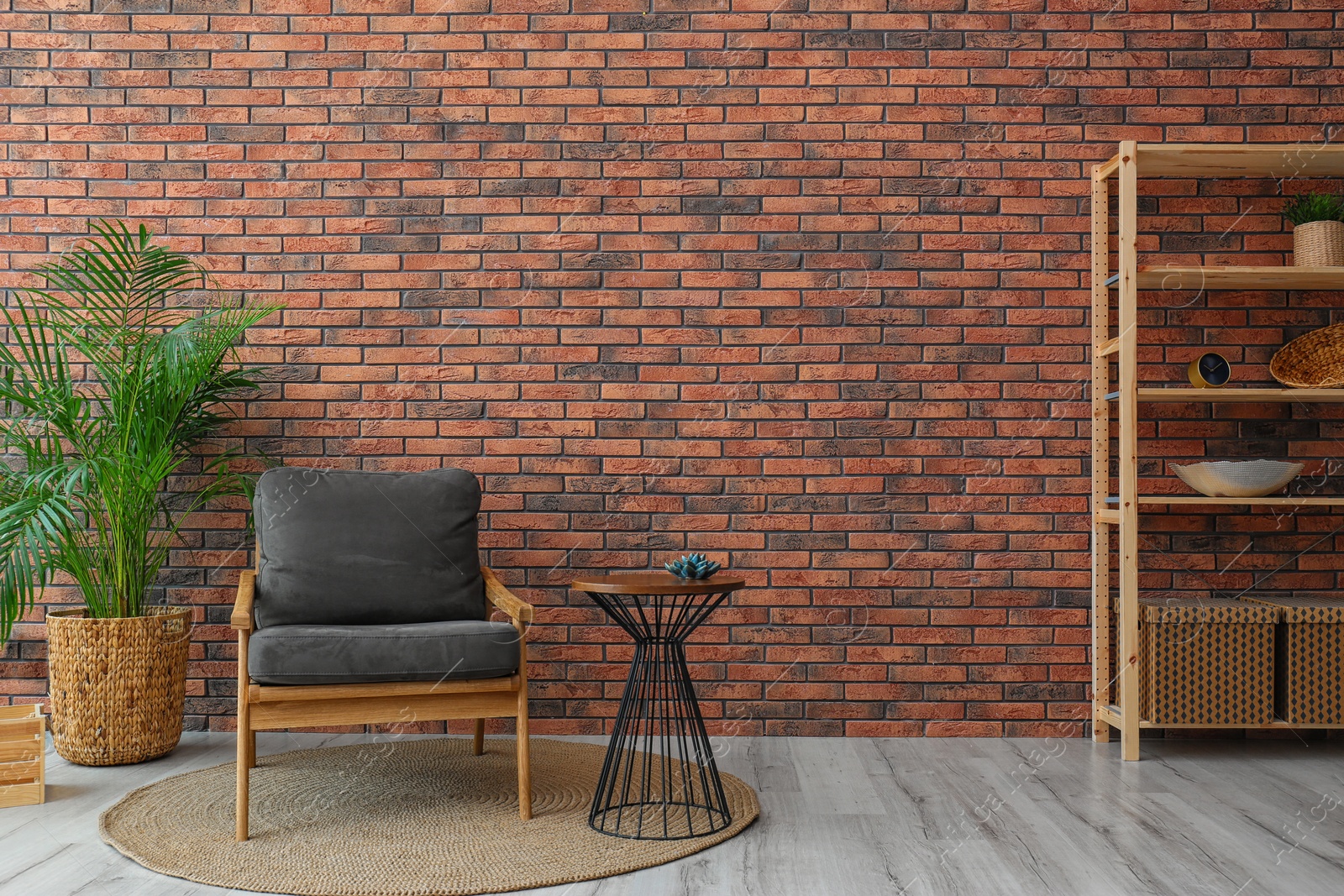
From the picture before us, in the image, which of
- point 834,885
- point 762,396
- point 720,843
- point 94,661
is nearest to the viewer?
point 834,885

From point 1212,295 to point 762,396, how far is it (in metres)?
1.60

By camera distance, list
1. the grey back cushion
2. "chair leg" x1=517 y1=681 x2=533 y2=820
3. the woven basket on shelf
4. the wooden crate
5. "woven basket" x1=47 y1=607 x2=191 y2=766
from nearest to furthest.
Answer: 1. "chair leg" x1=517 y1=681 x2=533 y2=820
2. the wooden crate
3. the grey back cushion
4. "woven basket" x1=47 y1=607 x2=191 y2=766
5. the woven basket on shelf

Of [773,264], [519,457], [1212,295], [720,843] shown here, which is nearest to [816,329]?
[773,264]

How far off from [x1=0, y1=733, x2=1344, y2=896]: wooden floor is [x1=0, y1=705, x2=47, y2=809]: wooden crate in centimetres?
6

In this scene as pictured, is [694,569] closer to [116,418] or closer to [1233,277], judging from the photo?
[116,418]

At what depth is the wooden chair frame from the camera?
2363 millimetres

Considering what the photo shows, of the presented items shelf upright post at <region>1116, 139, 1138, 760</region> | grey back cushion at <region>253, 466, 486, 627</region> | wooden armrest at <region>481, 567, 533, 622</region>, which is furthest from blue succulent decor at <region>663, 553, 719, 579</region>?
shelf upright post at <region>1116, 139, 1138, 760</region>

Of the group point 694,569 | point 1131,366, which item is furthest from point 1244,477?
point 694,569

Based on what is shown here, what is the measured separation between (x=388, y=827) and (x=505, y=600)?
0.63 meters

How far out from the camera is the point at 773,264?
341cm

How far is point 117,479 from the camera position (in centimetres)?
296

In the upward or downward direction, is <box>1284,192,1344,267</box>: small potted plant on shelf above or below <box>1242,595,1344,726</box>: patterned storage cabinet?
above

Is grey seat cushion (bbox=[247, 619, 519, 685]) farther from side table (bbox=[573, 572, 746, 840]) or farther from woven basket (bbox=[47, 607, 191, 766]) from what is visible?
woven basket (bbox=[47, 607, 191, 766])

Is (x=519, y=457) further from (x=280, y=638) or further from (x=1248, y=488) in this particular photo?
(x=1248, y=488)
